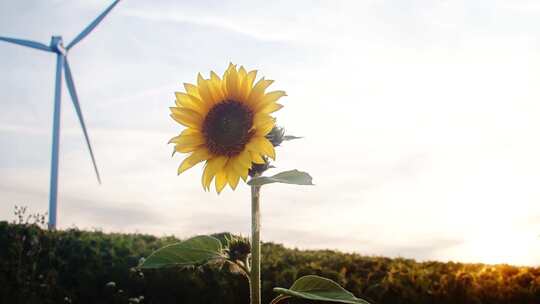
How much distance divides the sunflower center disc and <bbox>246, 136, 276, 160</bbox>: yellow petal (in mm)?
68

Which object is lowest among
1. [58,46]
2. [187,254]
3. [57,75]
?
[187,254]

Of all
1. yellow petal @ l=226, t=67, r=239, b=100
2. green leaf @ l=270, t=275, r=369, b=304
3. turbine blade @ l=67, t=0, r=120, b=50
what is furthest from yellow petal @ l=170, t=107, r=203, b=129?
turbine blade @ l=67, t=0, r=120, b=50

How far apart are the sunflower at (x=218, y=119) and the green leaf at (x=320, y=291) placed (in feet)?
1.44

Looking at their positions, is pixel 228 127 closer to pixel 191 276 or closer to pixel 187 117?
pixel 187 117

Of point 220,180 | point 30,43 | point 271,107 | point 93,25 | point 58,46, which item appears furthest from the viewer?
point 58,46

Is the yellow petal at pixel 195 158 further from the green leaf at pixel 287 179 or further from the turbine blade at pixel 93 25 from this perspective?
the turbine blade at pixel 93 25

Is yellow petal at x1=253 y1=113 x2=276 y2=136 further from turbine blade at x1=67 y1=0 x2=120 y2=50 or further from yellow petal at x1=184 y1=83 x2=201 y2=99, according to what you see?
turbine blade at x1=67 y1=0 x2=120 y2=50

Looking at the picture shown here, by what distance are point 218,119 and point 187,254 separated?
48 centimetres

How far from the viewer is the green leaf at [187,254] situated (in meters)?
2.02

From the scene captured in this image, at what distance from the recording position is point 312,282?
1981 millimetres

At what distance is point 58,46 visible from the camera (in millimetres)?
19906

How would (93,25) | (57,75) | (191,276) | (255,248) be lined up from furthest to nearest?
(57,75), (93,25), (191,276), (255,248)

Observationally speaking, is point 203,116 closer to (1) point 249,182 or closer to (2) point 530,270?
(1) point 249,182

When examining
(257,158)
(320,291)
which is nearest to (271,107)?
(257,158)
